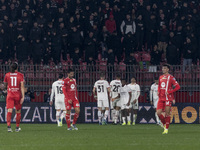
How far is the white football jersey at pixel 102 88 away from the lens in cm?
2394

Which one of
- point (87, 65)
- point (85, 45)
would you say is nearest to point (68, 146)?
point (87, 65)

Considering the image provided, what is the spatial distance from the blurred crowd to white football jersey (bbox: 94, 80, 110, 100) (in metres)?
2.85

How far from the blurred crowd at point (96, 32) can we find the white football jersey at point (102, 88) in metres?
2.85

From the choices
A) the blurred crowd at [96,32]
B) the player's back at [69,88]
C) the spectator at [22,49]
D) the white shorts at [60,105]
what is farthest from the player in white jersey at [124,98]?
the player's back at [69,88]

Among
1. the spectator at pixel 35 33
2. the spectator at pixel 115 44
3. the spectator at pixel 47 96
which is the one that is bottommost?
the spectator at pixel 47 96

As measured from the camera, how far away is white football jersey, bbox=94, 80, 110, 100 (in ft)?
78.5

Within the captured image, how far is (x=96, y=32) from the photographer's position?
90.1ft

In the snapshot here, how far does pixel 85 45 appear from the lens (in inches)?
1071

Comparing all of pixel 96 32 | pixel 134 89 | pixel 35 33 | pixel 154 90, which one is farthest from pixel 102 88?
pixel 35 33

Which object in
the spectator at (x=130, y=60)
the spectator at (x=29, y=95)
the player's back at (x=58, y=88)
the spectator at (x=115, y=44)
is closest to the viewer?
the player's back at (x=58, y=88)

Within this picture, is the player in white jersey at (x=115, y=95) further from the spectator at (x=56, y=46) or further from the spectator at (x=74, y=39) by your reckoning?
the spectator at (x=56, y=46)

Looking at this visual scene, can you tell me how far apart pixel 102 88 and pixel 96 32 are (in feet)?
14.1

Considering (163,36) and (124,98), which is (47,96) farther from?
(163,36)

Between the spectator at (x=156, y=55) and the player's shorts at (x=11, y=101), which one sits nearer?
the player's shorts at (x=11, y=101)
